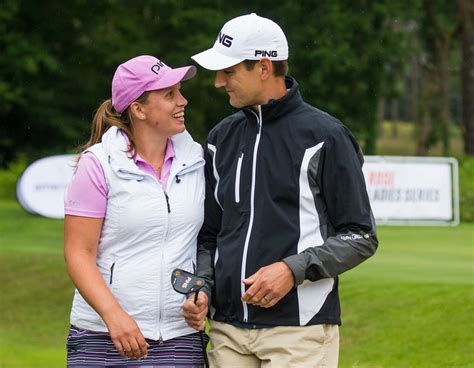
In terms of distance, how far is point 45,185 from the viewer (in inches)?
761

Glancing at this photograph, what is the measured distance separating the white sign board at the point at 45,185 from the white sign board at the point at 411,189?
5050 millimetres

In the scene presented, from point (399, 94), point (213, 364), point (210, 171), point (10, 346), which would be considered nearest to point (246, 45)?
point (210, 171)

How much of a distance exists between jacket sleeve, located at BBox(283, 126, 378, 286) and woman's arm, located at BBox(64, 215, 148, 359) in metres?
0.58

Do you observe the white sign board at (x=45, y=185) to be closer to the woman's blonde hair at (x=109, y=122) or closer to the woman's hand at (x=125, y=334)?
the woman's blonde hair at (x=109, y=122)

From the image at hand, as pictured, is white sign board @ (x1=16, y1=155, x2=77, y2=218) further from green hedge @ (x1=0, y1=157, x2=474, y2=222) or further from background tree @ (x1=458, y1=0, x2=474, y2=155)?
background tree @ (x1=458, y1=0, x2=474, y2=155)

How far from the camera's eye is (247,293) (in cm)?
378

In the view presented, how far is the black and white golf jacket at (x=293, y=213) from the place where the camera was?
385 cm

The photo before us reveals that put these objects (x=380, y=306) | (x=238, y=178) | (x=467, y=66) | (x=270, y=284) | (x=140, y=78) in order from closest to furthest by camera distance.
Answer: (x=270, y=284)
(x=238, y=178)
(x=140, y=78)
(x=380, y=306)
(x=467, y=66)

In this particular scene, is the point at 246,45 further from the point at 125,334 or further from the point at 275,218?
the point at 125,334

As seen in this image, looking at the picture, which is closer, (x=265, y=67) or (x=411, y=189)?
(x=265, y=67)

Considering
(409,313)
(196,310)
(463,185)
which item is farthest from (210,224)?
(463,185)

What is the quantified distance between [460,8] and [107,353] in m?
35.2

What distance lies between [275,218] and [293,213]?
64 millimetres

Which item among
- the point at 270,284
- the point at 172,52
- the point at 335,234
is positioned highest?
the point at 172,52
